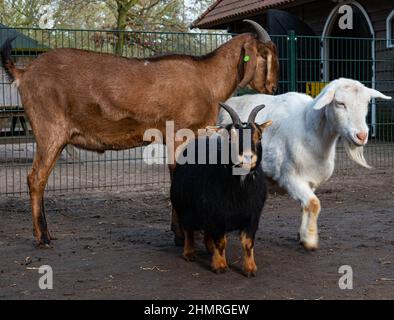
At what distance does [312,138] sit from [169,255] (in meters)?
1.66

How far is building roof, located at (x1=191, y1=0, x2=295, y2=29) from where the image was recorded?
677 inches

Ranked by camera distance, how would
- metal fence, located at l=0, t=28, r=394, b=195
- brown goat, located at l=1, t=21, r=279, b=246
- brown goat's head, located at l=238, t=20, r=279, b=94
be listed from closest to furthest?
1. brown goat, located at l=1, t=21, r=279, b=246
2. brown goat's head, located at l=238, t=20, r=279, b=94
3. metal fence, located at l=0, t=28, r=394, b=195

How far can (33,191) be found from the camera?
5.90m

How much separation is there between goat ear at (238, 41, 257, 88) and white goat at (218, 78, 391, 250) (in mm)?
422

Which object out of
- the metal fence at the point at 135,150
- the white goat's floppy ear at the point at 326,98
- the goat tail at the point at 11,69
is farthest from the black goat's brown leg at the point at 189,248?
the metal fence at the point at 135,150

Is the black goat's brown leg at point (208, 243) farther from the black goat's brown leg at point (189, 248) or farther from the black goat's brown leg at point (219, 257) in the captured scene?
the black goat's brown leg at point (219, 257)

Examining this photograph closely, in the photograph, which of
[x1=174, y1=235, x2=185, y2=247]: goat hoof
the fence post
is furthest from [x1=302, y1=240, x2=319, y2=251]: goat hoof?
the fence post

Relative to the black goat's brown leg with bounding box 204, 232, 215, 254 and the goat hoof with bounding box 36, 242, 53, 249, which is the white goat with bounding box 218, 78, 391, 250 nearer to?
the black goat's brown leg with bounding box 204, 232, 215, 254

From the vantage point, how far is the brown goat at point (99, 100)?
5887 mm

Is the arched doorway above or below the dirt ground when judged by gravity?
above

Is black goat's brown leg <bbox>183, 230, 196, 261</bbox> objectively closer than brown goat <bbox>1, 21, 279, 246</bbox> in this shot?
Yes

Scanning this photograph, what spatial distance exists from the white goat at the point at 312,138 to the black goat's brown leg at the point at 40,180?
1.97 m

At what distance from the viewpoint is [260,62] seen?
645 cm
